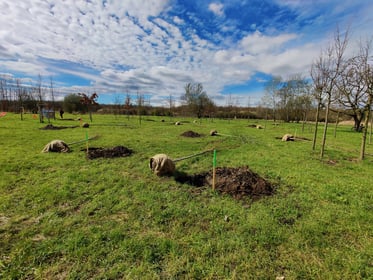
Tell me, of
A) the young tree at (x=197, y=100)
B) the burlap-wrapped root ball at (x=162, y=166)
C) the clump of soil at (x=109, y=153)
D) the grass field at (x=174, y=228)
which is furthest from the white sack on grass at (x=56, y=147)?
the young tree at (x=197, y=100)

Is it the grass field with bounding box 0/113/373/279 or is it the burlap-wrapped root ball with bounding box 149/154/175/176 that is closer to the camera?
the grass field with bounding box 0/113/373/279

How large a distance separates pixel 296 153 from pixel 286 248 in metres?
6.50

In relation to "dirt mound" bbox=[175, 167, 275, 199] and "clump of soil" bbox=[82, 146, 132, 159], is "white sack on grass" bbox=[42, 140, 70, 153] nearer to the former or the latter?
"clump of soil" bbox=[82, 146, 132, 159]

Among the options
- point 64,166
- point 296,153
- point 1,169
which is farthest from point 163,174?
point 296,153

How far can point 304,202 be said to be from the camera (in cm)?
349

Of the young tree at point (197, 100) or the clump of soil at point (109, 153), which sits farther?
the young tree at point (197, 100)

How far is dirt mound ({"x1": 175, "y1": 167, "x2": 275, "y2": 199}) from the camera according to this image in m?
3.78

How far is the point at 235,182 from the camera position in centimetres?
406

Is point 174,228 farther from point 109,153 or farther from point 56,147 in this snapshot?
point 56,147

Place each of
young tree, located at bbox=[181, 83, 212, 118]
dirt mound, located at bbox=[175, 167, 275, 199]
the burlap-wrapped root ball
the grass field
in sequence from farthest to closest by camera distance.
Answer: young tree, located at bbox=[181, 83, 212, 118] < the burlap-wrapped root ball < dirt mound, located at bbox=[175, 167, 275, 199] < the grass field

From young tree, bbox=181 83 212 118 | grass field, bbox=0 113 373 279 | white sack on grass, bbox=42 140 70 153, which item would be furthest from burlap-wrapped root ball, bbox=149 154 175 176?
young tree, bbox=181 83 212 118

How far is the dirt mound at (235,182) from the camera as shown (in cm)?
378

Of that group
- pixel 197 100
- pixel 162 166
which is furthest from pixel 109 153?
pixel 197 100

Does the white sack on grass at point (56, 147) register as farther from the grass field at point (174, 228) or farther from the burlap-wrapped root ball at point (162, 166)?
the burlap-wrapped root ball at point (162, 166)
